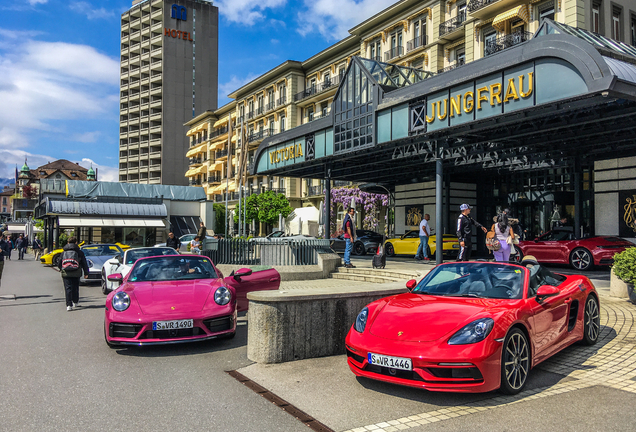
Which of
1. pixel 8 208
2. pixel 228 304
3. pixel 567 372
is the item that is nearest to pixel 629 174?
pixel 567 372

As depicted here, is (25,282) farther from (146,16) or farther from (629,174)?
(146,16)

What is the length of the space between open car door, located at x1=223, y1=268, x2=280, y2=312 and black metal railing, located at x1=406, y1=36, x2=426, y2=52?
29387 mm

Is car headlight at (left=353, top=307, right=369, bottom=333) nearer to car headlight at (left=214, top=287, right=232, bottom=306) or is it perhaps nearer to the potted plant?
car headlight at (left=214, top=287, right=232, bottom=306)

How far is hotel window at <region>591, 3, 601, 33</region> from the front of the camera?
79.8ft

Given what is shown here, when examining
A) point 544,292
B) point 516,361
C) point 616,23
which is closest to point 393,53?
point 616,23

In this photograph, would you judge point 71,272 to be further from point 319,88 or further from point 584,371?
point 319,88

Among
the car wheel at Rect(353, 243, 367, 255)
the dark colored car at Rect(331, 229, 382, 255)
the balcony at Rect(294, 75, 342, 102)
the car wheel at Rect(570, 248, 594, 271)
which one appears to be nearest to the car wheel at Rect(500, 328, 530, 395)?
the car wheel at Rect(570, 248, 594, 271)

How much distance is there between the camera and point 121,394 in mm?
4867

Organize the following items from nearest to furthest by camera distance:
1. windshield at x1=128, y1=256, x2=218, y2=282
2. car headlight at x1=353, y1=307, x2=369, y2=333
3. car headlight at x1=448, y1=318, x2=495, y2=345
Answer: car headlight at x1=448, y1=318, x2=495, y2=345 < car headlight at x1=353, y1=307, x2=369, y2=333 < windshield at x1=128, y1=256, x2=218, y2=282

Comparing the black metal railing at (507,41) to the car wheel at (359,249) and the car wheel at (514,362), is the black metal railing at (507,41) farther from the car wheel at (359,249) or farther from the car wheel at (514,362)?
the car wheel at (514,362)

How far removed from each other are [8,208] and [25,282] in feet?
627

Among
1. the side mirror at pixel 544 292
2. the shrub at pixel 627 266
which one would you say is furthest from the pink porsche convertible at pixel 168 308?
the shrub at pixel 627 266

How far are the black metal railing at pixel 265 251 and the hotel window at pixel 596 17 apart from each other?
18633 millimetres

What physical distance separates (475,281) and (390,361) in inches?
65.2
